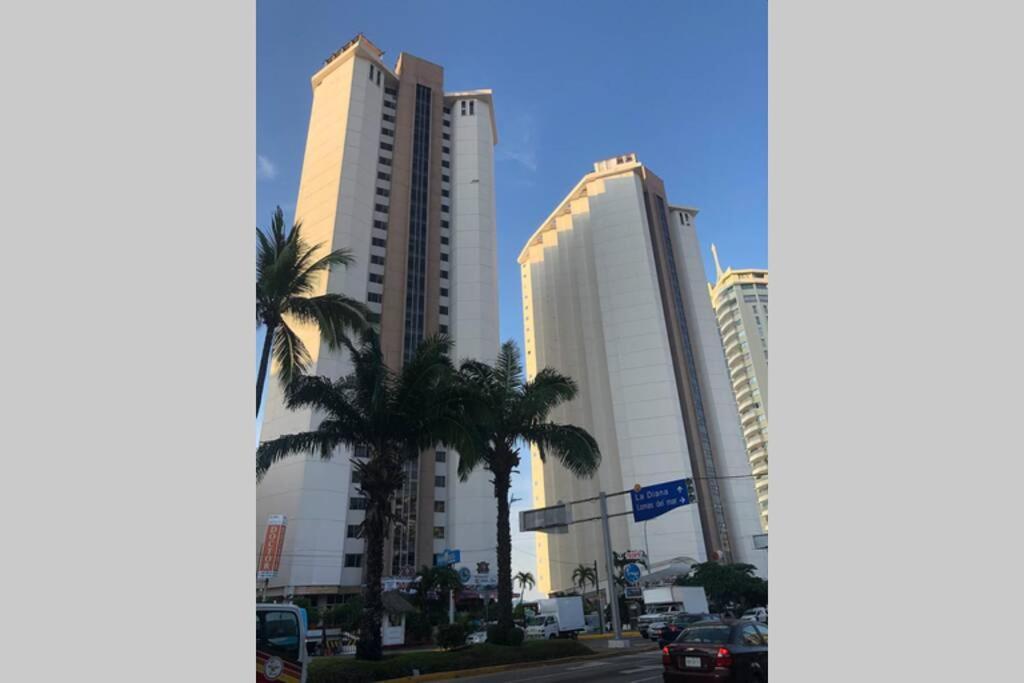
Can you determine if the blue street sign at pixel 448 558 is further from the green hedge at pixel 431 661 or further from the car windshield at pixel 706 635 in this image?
the car windshield at pixel 706 635

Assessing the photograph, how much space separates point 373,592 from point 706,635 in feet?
37.3

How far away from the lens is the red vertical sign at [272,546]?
148 feet

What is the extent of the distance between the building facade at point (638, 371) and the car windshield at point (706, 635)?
73.9 metres

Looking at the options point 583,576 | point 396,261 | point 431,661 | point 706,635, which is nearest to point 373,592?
point 431,661

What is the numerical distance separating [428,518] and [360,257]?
29.1 m

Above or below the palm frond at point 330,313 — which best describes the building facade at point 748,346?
above

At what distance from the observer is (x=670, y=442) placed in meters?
83.8

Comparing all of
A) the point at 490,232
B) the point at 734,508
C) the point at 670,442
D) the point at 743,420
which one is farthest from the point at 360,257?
the point at 743,420

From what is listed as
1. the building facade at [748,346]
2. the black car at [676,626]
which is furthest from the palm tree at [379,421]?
the building facade at [748,346]

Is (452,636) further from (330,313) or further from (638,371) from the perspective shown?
(638,371)

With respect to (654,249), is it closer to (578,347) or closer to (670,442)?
(578,347)

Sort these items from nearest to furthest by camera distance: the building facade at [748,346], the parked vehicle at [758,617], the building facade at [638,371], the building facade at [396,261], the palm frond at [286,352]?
the parked vehicle at [758,617]
the palm frond at [286,352]
the building facade at [396,261]
the building facade at [638,371]
the building facade at [748,346]

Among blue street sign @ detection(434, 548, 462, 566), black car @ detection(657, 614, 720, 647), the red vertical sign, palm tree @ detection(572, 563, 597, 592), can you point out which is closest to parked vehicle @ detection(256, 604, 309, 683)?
black car @ detection(657, 614, 720, 647)

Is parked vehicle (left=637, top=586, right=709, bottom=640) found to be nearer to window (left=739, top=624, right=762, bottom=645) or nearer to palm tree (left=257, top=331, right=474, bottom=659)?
palm tree (left=257, top=331, right=474, bottom=659)
